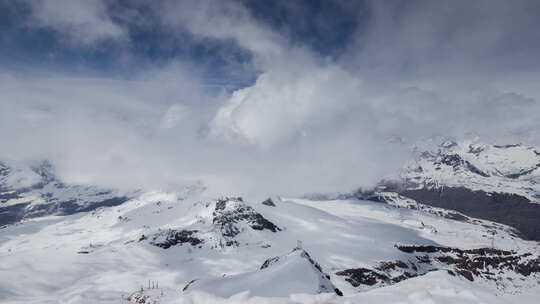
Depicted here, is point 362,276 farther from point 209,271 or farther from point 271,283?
point 271,283

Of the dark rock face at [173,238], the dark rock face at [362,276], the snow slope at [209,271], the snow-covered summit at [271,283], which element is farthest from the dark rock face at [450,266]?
the snow-covered summit at [271,283]

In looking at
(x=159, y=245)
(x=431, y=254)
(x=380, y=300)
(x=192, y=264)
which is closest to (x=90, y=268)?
(x=192, y=264)

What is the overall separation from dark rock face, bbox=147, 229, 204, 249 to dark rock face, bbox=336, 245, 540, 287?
293 ft

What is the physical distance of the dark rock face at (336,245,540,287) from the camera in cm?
12898

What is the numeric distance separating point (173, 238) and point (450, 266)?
146469 millimetres

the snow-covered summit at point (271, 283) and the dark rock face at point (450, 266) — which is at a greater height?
the snow-covered summit at point (271, 283)

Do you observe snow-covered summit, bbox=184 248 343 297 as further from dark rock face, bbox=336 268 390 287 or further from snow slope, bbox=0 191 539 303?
dark rock face, bbox=336 268 390 287

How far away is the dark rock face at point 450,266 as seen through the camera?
129m

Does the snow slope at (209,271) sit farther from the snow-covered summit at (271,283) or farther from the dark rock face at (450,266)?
the dark rock face at (450,266)

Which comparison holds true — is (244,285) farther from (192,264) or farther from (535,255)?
(535,255)

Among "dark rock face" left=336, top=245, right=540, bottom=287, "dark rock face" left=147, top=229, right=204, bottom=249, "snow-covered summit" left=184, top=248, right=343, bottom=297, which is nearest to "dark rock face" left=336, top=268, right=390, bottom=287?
"dark rock face" left=336, top=245, right=540, bottom=287

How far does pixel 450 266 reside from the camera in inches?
6265

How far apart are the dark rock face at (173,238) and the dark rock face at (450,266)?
8940 centimetres

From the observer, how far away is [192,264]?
148750mm
